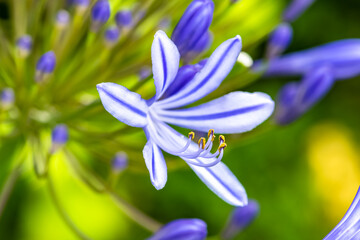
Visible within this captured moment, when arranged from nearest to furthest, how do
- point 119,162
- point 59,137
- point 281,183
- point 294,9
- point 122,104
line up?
point 122,104 < point 59,137 < point 119,162 < point 294,9 < point 281,183

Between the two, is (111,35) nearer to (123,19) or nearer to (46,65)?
(123,19)

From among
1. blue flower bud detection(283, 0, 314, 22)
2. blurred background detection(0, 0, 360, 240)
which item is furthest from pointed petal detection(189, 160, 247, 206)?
blurred background detection(0, 0, 360, 240)

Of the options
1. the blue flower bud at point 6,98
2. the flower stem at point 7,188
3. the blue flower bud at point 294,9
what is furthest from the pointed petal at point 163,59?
the blue flower bud at point 294,9

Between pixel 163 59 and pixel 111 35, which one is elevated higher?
pixel 111 35

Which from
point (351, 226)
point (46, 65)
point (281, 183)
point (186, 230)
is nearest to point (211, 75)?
point (186, 230)

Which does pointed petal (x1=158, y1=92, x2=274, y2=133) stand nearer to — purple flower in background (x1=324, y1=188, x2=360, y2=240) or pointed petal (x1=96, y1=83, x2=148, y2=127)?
pointed petal (x1=96, y1=83, x2=148, y2=127)

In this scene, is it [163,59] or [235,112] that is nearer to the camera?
[163,59]

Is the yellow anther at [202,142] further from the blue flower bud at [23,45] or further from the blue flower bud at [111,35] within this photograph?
the blue flower bud at [23,45]
